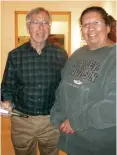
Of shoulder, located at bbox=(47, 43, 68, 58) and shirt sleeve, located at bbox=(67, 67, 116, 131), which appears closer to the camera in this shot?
shirt sleeve, located at bbox=(67, 67, 116, 131)

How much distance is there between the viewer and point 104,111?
43.1 inches

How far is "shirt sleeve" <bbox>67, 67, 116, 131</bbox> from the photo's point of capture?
3.56ft

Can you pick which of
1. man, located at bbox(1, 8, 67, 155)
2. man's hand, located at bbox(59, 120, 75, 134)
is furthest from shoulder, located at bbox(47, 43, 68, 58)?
man's hand, located at bbox(59, 120, 75, 134)

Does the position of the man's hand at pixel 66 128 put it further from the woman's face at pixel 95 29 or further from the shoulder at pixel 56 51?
the shoulder at pixel 56 51

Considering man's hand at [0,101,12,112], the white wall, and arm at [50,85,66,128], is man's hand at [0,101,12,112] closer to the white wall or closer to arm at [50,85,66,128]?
arm at [50,85,66,128]

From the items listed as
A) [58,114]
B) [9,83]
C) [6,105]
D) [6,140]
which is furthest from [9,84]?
[6,140]

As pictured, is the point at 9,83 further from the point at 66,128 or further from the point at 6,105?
the point at 66,128

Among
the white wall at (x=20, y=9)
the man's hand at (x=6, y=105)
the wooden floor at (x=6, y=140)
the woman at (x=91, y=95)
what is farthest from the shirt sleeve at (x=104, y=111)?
the white wall at (x=20, y=9)

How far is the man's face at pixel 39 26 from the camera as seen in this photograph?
159 cm

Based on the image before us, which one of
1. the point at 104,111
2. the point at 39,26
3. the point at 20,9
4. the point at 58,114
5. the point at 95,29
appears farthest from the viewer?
the point at 20,9

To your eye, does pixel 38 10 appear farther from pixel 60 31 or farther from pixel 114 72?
pixel 60 31

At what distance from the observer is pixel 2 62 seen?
12.7 ft

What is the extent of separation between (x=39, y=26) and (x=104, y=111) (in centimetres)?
79

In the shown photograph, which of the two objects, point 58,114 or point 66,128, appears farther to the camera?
point 58,114
